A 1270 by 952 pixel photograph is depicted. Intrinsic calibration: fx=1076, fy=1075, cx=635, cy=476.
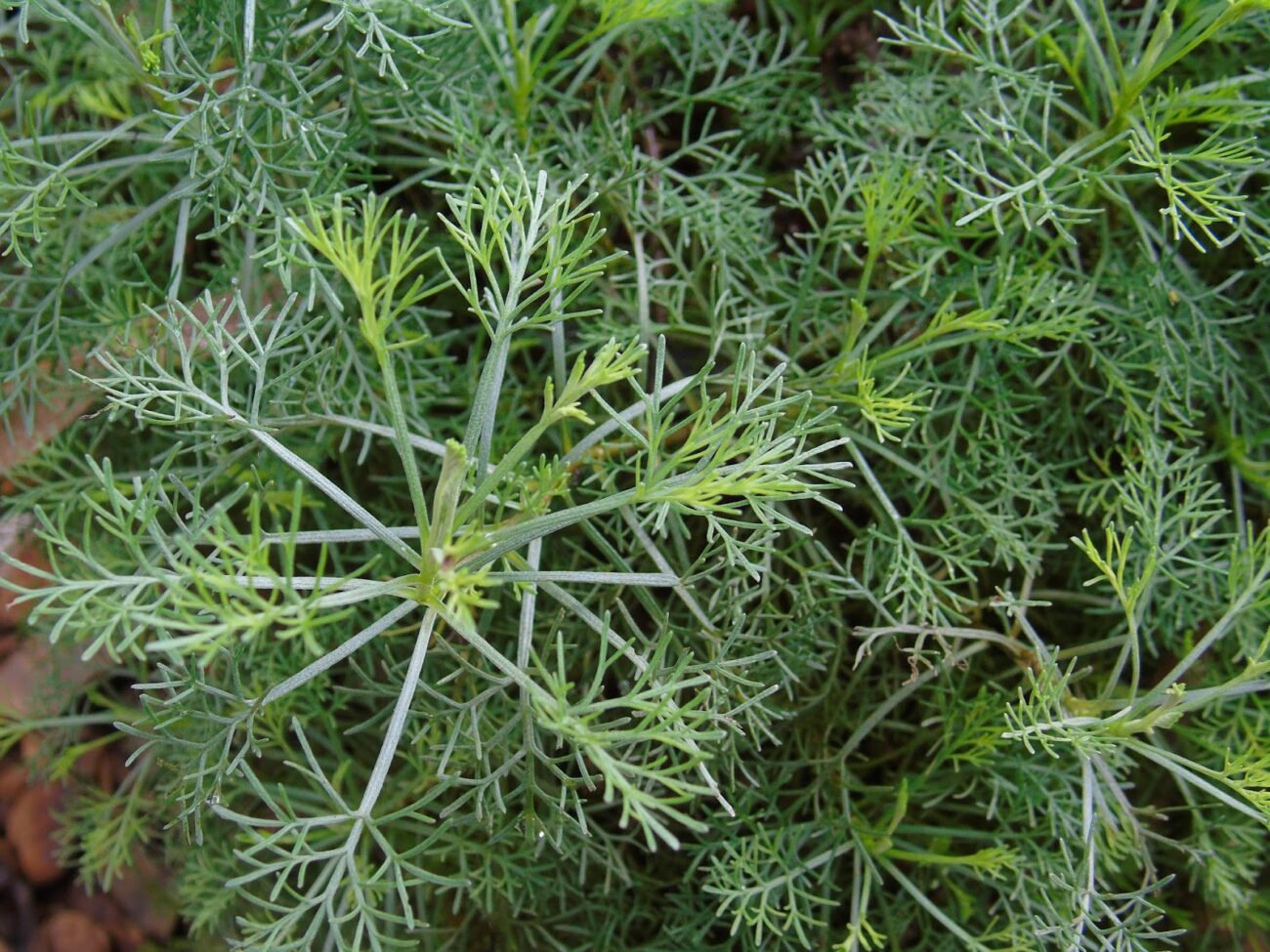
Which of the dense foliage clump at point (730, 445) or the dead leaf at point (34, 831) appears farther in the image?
the dead leaf at point (34, 831)

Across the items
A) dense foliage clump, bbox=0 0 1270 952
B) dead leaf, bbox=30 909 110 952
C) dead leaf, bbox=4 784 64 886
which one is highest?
dense foliage clump, bbox=0 0 1270 952

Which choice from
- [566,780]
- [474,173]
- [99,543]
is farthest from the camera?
[99,543]

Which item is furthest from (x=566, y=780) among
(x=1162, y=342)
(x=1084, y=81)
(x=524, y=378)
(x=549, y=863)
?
(x=1084, y=81)

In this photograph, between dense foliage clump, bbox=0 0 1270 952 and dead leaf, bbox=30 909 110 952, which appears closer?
dense foliage clump, bbox=0 0 1270 952

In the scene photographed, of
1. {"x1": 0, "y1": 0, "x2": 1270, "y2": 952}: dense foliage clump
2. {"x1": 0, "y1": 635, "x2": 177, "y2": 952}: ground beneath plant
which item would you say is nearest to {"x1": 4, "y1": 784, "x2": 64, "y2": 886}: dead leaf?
{"x1": 0, "y1": 635, "x2": 177, "y2": 952}: ground beneath plant

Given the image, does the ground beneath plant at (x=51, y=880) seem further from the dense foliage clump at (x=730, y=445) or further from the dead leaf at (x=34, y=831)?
the dense foliage clump at (x=730, y=445)

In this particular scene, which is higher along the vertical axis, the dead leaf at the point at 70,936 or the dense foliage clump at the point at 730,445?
the dense foliage clump at the point at 730,445

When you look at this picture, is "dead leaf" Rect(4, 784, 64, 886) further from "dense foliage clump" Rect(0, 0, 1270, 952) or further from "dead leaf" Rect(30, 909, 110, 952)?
"dense foliage clump" Rect(0, 0, 1270, 952)

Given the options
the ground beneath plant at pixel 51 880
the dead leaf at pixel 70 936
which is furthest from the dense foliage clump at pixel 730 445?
the dead leaf at pixel 70 936

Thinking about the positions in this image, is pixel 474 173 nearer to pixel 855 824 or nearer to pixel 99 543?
pixel 99 543
